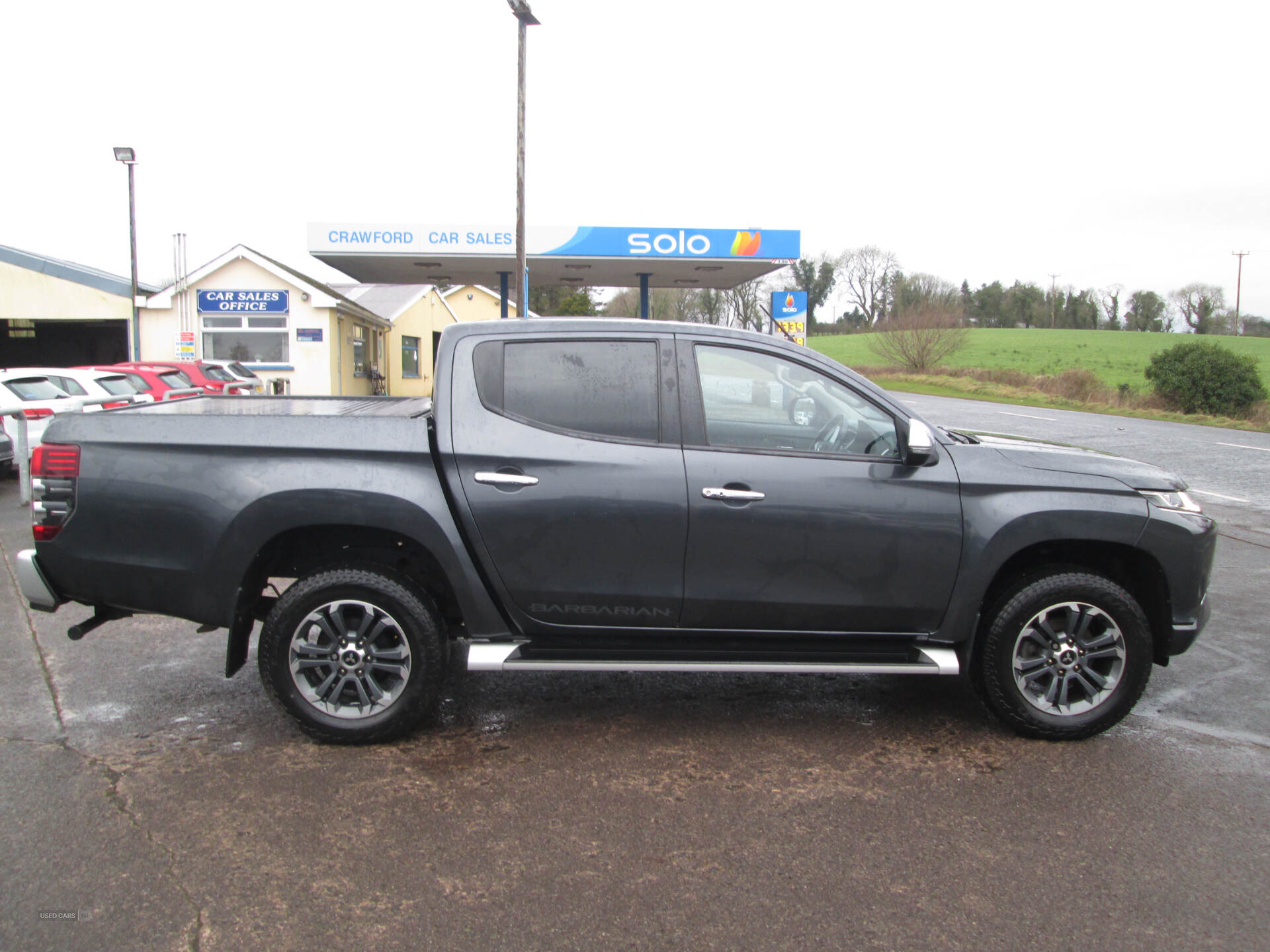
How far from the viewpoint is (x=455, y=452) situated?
13.2 ft

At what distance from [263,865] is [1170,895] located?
118 inches

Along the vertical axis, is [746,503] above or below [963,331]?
below

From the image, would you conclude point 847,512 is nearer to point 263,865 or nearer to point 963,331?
point 263,865

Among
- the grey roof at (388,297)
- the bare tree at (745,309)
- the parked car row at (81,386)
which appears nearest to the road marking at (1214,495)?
the parked car row at (81,386)

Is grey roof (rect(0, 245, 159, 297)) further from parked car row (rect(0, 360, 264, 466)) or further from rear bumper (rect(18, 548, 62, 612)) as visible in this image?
rear bumper (rect(18, 548, 62, 612))

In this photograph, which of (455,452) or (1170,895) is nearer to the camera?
(1170,895)

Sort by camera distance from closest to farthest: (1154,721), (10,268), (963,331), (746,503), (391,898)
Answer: (391,898) → (746,503) → (1154,721) → (10,268) → (963,331)

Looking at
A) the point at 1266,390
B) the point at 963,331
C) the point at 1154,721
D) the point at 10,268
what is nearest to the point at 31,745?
the point at 1154,721

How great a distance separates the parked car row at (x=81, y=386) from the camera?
1228 cm

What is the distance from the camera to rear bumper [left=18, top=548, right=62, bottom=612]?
13.6 ft

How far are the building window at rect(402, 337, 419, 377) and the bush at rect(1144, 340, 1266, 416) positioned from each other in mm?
29350

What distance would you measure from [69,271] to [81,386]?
46.1 feet

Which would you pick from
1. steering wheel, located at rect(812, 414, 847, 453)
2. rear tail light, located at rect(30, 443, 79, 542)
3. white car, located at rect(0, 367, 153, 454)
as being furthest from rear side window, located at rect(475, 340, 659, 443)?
white car, located at rect(0, 367, 153, 454)

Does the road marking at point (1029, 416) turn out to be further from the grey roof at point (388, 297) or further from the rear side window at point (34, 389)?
the grey roof at point (388, 297)
